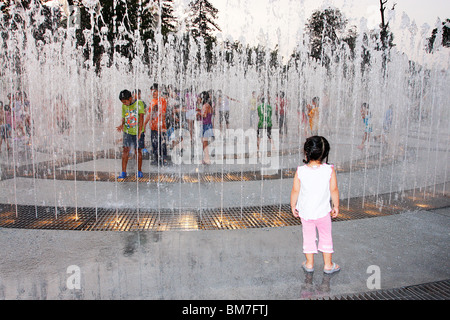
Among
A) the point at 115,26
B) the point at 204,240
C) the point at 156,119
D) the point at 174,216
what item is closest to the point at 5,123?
the point at 156,119

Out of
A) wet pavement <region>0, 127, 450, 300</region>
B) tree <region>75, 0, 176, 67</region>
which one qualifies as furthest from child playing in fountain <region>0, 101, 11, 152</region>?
tree <region>75, 0, 176, 67</region>

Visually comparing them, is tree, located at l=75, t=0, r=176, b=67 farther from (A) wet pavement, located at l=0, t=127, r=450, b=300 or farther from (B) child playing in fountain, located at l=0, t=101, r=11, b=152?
(A) wet pavement, located at l=0, t=127, r=450, b=300

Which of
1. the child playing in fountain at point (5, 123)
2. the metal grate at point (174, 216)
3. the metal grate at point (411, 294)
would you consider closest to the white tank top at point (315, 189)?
the metal grate at point (411, 294)

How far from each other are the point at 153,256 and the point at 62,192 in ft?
9.88

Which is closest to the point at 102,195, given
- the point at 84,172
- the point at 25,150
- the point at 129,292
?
the point at 84,172

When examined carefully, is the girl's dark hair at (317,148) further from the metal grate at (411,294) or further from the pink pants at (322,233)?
the metal grate at (411,294)

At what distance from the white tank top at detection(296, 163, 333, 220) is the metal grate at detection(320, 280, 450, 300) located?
664 mm

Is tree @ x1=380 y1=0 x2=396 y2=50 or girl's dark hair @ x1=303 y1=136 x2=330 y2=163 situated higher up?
tree @ x1=380 y1=0 x2=396 y2=50

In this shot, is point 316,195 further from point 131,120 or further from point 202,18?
point 202,18

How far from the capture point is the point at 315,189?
2857 millimetres

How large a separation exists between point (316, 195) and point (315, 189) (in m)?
0.05

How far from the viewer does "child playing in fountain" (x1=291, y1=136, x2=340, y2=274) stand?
9.32 feet

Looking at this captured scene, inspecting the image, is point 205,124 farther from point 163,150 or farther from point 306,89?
point 306,89
